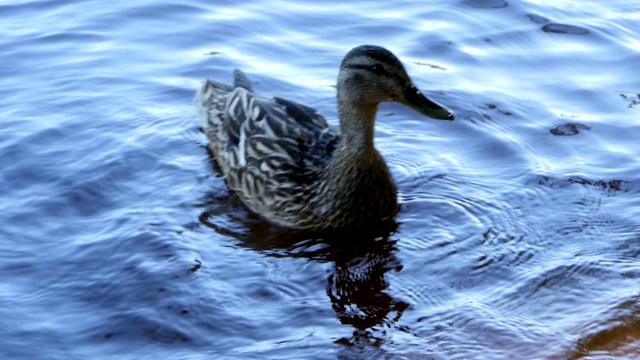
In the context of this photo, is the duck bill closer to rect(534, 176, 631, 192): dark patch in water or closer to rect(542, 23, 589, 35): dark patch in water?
rect(534, 176, 631, 192): dark patch in water

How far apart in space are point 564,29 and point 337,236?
4386 millimetres

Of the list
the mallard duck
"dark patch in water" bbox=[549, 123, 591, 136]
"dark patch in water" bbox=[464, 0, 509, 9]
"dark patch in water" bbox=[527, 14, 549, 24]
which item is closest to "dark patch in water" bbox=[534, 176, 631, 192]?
"dark patch in water" bbox=[549, 123, 591, 136]

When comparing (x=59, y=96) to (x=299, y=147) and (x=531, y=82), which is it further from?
(x=531, y=82)

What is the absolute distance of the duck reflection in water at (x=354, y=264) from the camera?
7320mm

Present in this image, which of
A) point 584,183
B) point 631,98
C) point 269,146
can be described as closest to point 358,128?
point 269,146

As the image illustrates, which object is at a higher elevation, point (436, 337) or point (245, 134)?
point (245, 134)

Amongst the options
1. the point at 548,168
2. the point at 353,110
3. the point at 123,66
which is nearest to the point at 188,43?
the point at 123,66

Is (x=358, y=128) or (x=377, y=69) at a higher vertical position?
(x=377, y=69)

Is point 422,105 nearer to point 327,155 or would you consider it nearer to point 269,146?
point 327,155

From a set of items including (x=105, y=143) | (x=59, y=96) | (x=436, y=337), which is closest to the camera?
(x=436, y=337)

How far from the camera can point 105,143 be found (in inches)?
376

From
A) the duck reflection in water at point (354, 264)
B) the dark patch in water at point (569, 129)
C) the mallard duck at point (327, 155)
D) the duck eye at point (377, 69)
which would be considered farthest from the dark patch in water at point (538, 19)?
the duck reflection in water at point (354, 264)

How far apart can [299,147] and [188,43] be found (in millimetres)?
3016

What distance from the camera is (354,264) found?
808 cm
